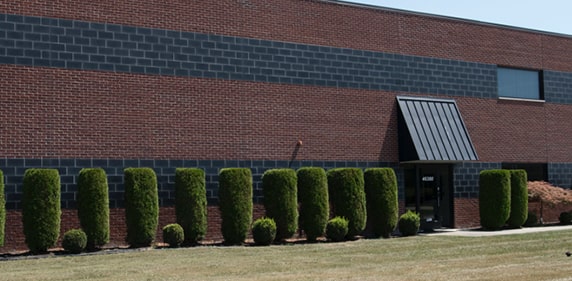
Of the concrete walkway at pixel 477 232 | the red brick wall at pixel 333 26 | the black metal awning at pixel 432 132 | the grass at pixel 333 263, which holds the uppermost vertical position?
the red brick wall at pixel 333 26

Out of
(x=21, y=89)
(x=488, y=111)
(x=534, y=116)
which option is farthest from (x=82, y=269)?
(x=534, y=116)

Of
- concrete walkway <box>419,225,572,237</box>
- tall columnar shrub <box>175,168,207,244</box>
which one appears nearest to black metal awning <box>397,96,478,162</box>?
concrete walkway <box>419,225,572,237</box>

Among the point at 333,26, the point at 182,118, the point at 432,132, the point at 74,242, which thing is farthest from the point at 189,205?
the point at 432,132

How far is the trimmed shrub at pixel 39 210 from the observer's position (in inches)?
742

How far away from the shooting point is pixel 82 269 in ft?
50.1

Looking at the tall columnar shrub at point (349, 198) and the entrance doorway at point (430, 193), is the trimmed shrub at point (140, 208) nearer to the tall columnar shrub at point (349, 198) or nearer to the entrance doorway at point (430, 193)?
the tall columnar shrub at point (349, 198)

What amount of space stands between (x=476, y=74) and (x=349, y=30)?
5867 millimetres

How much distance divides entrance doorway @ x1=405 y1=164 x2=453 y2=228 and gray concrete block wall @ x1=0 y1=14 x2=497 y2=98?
9.07ft

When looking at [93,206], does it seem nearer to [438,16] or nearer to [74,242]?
[74,242]

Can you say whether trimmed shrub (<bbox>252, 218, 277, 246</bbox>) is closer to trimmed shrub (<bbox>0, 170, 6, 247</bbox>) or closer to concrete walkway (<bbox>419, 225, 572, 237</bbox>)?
concrete walkway (<bbox>419, 225, 572, 237</bbox>)

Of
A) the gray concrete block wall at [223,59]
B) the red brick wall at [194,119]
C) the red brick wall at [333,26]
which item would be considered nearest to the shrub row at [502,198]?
the red brick wall at [194,119]

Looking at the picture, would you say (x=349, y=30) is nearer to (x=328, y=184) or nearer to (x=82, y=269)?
(x=328, y=184)

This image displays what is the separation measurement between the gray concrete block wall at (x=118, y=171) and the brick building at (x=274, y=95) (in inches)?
1.6

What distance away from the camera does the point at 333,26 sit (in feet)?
82.0
